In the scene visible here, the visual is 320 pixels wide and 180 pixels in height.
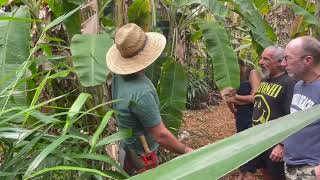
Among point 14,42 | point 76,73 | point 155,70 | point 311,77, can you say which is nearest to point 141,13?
point 155,70

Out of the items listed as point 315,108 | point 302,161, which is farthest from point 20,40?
point 315,108

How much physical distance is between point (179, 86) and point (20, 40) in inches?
44.2

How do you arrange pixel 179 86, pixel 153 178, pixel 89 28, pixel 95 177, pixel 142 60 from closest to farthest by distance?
pixel 153 178 → pixel 95 177 → pixel 142 60 → pixel 89 28 → pixel 179 86

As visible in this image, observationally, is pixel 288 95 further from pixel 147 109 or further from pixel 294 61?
pixel 147 109

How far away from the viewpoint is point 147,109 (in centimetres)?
204

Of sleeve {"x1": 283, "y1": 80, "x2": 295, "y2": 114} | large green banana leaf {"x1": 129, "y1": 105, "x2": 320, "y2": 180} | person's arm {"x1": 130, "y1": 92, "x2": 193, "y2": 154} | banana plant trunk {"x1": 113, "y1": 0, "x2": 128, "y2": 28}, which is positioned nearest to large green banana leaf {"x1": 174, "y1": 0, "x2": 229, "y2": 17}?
banana plant trunk {"x1": 113, "y1": 0, "x2": 128, "y2": 28}

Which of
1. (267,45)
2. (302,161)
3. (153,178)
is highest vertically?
(153,178)

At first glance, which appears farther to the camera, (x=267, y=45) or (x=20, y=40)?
(x=267, y=45)

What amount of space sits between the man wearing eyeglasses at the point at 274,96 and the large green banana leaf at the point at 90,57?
1251mm

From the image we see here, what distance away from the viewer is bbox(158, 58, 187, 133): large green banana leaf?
9.28 ft

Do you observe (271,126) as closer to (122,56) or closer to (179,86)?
(122,56)

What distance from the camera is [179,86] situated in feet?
9.41

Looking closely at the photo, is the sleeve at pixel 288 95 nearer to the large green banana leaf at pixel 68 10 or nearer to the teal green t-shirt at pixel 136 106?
the teal green t-shirt at pixel 136 106

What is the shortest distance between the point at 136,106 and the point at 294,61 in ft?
3.04
